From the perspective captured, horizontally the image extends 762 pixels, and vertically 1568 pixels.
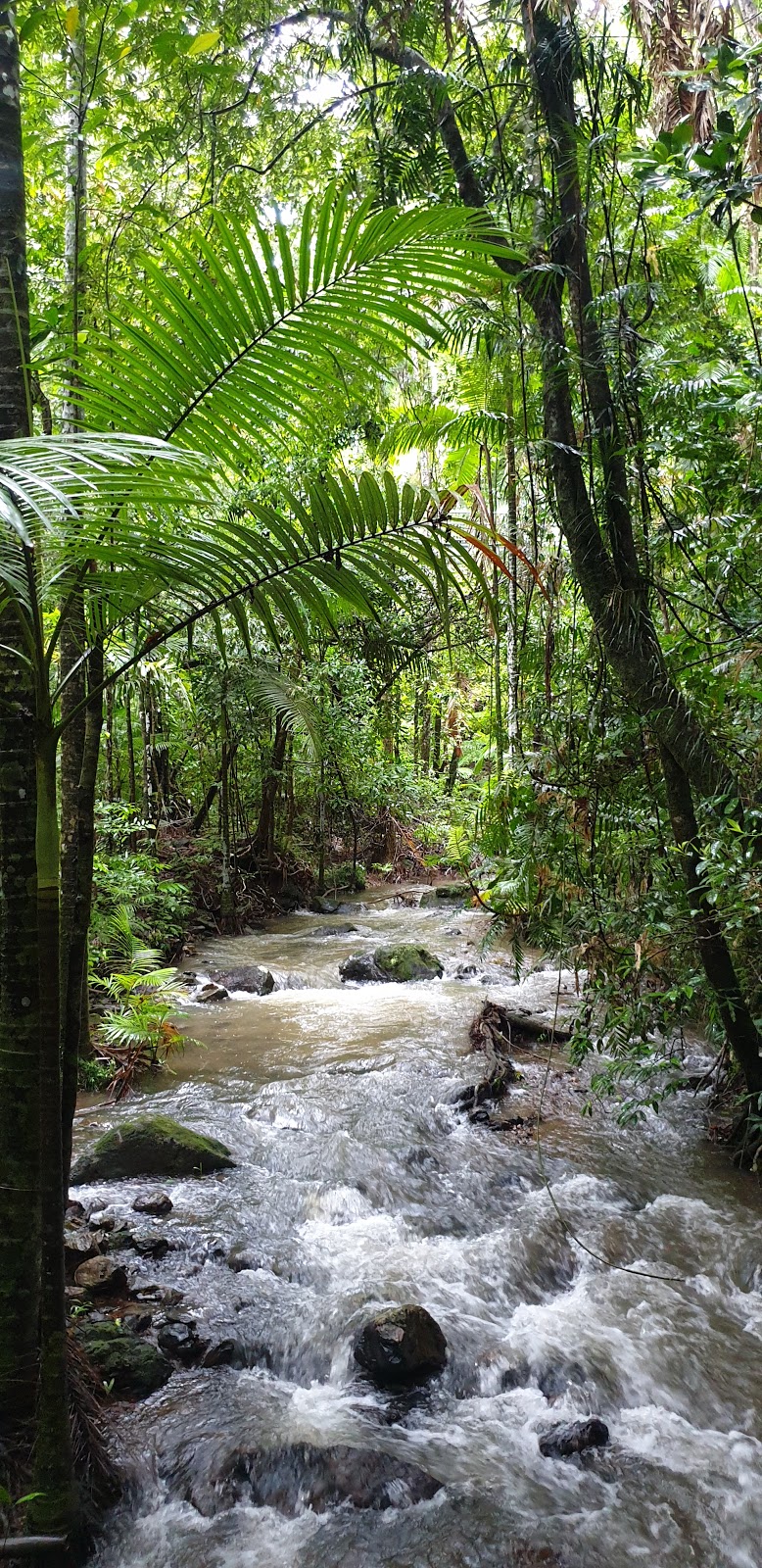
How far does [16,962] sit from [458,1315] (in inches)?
97.5

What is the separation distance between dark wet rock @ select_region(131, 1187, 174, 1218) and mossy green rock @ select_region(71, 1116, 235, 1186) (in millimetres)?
282

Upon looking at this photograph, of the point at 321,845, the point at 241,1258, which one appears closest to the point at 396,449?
the point at 241,1258

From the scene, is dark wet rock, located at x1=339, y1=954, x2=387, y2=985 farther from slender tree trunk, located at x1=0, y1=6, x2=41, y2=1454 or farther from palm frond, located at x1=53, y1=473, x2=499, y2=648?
palm frond, located at x1=53, y1=473, x2=499, y2=648

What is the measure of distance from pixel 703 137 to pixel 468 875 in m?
3.13

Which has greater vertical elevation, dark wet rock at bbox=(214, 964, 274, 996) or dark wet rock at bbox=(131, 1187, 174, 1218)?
dark wet rock at bbox=(214, 964, 274, 996)

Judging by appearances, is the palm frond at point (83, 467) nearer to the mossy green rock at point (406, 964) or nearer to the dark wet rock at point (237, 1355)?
the dark wet rock at point (237, 1355)

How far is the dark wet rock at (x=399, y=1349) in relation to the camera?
3117mm

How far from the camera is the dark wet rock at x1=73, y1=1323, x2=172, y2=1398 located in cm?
277

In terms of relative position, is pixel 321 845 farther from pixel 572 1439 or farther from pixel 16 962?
pixel 16 962

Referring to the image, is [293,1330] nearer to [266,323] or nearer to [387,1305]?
[387,1305]

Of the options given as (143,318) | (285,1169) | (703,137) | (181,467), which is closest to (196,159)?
(703,137)

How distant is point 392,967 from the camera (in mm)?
8344

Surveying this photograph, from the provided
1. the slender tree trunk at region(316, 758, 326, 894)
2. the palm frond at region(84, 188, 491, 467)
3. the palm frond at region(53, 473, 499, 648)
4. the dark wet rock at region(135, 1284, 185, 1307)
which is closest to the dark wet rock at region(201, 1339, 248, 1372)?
the dark wet rock at region(135, 1284, 185, 1307)

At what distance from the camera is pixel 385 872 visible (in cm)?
1450
